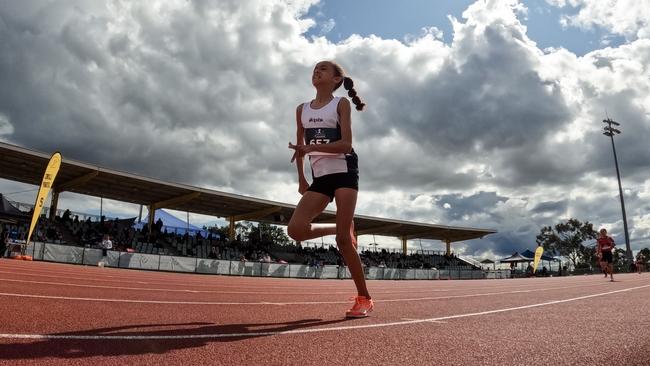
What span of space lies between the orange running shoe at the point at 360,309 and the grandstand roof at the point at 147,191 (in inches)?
876

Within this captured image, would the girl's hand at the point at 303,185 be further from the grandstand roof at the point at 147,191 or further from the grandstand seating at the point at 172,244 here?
the grandstand roof at the point at 147,191

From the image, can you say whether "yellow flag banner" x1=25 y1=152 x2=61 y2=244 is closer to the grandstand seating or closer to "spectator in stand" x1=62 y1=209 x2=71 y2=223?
the grandstand seating

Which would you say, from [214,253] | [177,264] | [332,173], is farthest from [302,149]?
[214,253]

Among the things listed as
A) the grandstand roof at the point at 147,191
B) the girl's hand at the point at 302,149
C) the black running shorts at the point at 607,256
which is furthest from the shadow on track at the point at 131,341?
the grandstand roof at the point at 147,191

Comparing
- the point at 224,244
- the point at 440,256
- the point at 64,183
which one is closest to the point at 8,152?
the point at 64,183

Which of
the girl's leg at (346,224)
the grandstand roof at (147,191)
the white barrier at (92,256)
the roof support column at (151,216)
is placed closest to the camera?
the girl's leg at (346,224)

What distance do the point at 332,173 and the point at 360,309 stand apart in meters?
1.13

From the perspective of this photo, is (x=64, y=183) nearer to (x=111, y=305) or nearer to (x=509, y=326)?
(x=111, y=305)

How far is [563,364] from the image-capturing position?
2.05 m

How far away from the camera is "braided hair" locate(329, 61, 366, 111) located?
402 centimetres

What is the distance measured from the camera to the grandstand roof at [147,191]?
23547 millimetres

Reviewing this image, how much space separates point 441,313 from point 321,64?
245 centimetres

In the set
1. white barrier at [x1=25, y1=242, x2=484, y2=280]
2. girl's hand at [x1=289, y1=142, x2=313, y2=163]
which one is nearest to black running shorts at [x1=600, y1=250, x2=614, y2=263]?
white barrier at [x1=25, y1=242, x2=484, y2=280]

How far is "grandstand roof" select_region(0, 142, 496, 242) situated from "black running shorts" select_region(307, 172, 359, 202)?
72.0 feet
